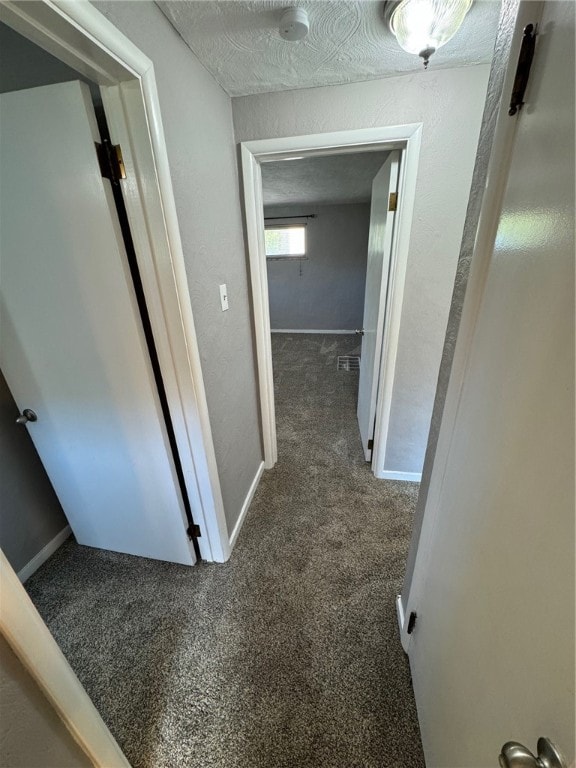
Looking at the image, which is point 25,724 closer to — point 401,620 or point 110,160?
point 401,620

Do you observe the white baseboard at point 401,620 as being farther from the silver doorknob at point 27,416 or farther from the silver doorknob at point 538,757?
the silver doorknob at point 27,416

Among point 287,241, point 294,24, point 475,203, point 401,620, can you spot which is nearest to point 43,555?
point 401,620

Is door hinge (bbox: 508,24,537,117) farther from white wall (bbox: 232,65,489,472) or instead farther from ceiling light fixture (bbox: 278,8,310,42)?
white wall (bbox: 232,65,489,472)

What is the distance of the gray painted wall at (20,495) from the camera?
141 centimetres

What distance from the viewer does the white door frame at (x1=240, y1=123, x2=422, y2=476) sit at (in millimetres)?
1398

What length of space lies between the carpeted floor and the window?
15.5ft

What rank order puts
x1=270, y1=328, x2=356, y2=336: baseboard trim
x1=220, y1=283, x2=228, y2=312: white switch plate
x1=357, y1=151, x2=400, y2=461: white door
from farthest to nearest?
x1=270, y1=328, x2=356, y2=336: baseboard trim, x1=357, y1=151, x2=400, y2=461: white door, x1=220, y1=283, x2=228, y2=312: white switch plate

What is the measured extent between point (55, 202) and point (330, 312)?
513 centimetres

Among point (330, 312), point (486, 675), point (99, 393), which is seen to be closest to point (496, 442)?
point (486, 675)

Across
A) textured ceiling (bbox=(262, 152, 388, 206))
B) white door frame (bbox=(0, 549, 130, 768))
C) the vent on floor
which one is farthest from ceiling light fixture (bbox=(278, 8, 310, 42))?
the vent on floor

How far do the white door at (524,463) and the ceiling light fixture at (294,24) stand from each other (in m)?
0.79

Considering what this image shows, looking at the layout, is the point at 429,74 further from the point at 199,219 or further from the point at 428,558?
the point at 428,558

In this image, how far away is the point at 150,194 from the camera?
95cm

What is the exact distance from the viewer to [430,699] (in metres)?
0.88
